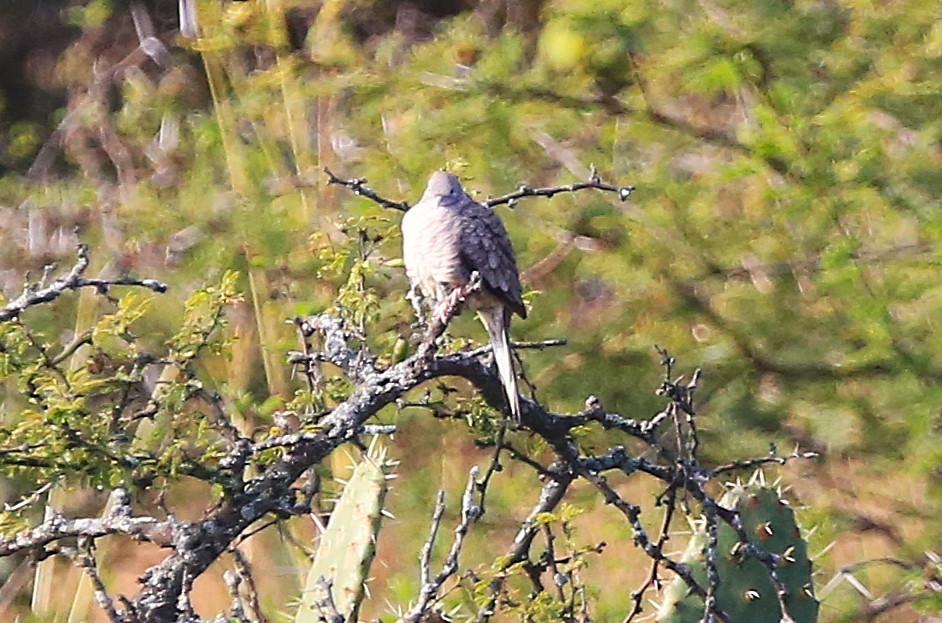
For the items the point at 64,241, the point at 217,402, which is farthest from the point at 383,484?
the point at 64,241

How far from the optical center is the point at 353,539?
254cm

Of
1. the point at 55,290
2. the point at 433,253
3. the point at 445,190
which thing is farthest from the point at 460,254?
the point at 55,290

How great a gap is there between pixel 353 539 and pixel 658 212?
2.22 m

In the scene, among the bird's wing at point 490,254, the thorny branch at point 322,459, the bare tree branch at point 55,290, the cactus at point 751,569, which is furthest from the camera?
the bird's wing at point 490,254

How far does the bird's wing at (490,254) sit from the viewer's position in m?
3.12

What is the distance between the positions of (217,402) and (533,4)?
15.9ft

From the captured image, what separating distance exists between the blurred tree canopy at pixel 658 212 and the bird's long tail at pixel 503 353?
0.72m

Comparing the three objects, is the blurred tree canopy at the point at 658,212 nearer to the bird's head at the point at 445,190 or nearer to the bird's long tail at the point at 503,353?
the bird's head at the point at 445,190

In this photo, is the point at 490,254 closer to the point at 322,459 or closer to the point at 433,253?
the point at 433,253

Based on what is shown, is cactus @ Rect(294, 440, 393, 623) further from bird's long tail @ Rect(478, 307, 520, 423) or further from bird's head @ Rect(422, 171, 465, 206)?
bird's head @ Rect(422, 171, 465, 206)

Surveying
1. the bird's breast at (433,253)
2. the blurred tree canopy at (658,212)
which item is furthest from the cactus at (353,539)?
the blurred tree canopy at (658,212)

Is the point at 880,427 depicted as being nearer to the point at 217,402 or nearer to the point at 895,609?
the point at 895,609

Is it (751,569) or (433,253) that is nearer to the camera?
(751,569)

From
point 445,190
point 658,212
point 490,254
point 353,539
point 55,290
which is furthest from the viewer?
point 658,212
